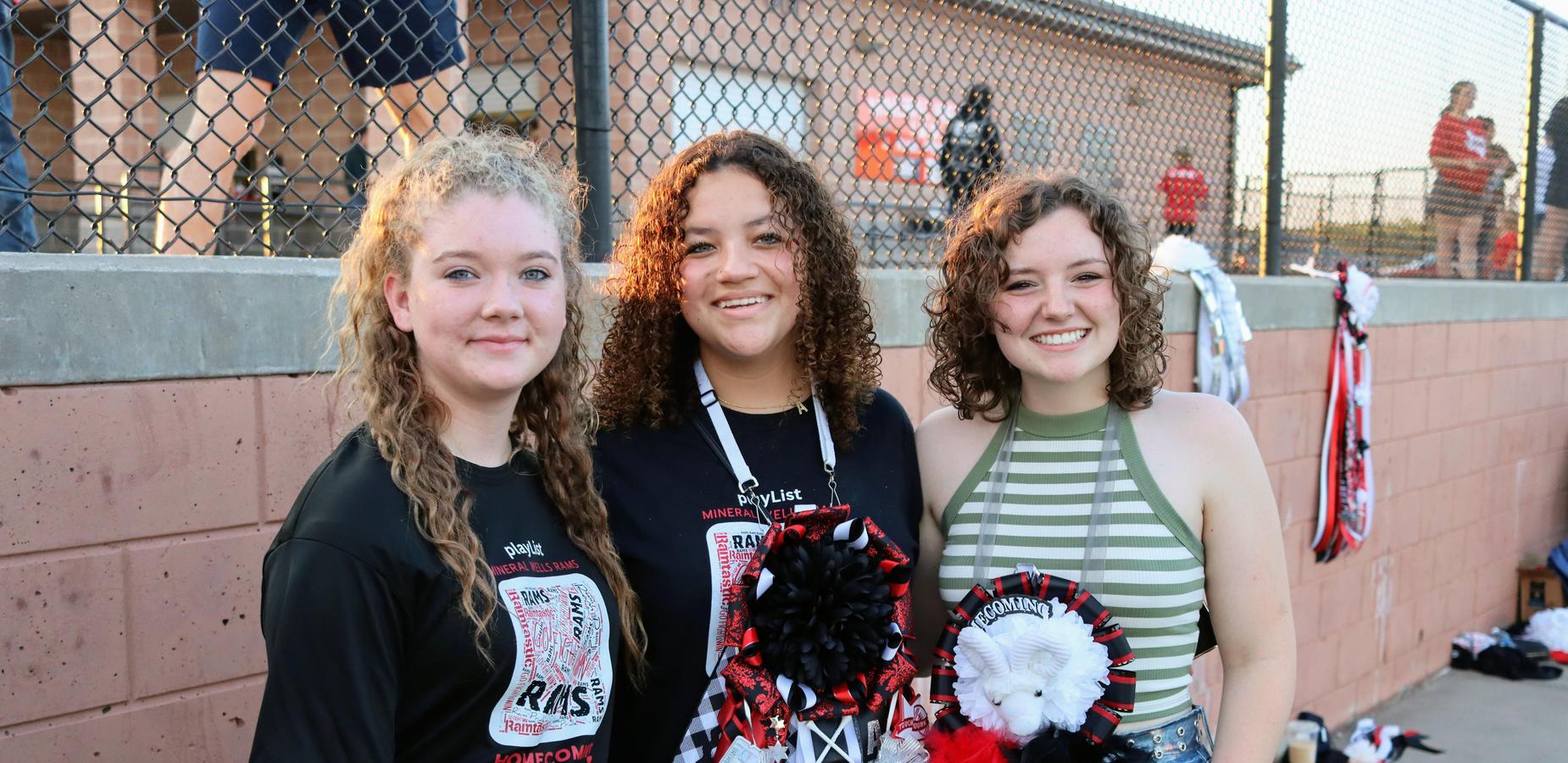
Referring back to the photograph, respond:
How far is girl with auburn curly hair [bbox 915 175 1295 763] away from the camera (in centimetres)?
216

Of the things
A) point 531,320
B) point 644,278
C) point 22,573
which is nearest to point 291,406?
point 22,573

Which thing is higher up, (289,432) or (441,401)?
(441,401)

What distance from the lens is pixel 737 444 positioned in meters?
2.19

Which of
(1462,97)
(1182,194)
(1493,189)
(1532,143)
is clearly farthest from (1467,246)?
(1182,194)

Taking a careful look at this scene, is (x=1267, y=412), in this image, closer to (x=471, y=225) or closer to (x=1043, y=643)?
(x=1043, y=643)

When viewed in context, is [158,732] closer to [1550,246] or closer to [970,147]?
[970,147]

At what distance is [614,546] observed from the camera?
2.05m

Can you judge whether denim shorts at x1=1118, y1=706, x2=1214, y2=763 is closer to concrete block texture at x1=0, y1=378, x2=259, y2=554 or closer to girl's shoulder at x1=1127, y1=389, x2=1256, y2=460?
girl's shoulder at x1=1127, y1=389, x2=1256, y2=460

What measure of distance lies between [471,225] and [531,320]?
16 cm

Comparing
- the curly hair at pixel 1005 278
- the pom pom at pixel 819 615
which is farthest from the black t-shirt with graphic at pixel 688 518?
the curly hair at pixel 1005 278

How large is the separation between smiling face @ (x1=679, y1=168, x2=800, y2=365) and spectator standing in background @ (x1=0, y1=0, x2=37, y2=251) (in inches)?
50.2

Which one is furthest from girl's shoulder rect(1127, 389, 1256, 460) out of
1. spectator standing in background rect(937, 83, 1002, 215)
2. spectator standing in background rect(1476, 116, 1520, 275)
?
spectator standing in background rect(1476, 116, 1520, 275)

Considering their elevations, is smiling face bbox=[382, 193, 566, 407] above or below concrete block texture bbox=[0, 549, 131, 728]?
above

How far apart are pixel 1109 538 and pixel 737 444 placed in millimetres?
708
